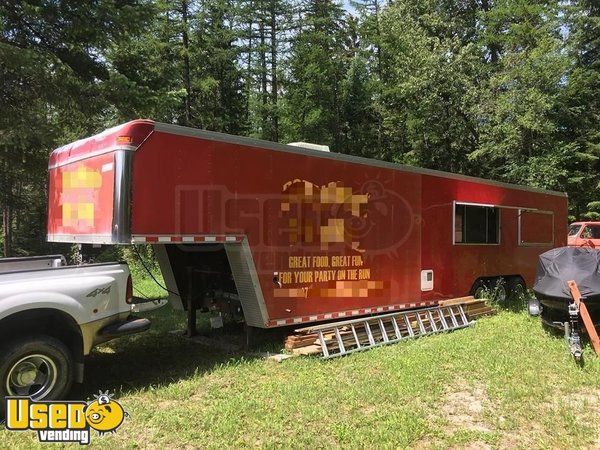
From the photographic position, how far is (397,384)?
5.89 meters

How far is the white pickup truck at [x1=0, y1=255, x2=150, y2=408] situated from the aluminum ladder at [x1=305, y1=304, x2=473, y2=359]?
9.09ft

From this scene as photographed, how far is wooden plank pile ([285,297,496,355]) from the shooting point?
23.5ft

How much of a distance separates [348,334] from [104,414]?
12.4 ft

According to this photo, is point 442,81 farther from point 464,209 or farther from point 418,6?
point 464,209

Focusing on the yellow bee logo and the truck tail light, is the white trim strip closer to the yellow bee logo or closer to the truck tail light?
the truck tail light

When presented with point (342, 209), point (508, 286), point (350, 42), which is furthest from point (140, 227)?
point (350, 42)

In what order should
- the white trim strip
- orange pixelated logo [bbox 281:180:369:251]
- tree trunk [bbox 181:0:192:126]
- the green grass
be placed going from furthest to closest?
tree trunk [bbox 181:0:192:126] → orange pixelated logo [bbox 281:180:369:251] → the white trim strip → the green grass

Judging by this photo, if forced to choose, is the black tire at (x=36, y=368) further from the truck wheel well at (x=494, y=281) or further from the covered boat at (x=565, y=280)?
the truck wheel well at (x=494, y=281)

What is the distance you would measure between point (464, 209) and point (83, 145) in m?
7.08

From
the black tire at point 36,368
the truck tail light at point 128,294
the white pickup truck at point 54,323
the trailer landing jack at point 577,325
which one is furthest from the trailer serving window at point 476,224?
the black tire at point 36,368

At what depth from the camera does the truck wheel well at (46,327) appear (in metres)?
4.86

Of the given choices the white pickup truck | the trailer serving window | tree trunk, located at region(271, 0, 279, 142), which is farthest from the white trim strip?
tree trunk, located at region(271, 0, 279, 142)

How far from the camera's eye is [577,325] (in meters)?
6.96

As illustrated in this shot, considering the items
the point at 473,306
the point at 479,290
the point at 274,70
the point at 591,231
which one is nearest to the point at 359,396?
the point at 473,306
